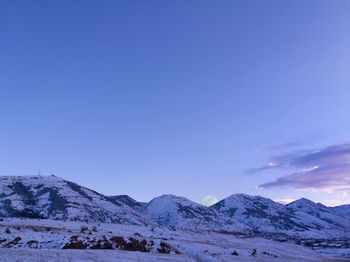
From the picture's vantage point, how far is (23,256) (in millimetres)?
38125

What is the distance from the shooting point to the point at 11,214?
15750 centimetres

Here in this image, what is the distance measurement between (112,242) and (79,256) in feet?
52.8

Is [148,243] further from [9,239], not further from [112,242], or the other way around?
[9,239]

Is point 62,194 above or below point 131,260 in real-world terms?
above

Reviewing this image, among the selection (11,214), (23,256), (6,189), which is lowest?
(23,256)

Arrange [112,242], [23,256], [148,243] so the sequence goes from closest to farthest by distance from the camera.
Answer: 1. [23,256]
2. [112,242]
3. [148,243]

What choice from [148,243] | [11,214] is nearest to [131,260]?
[148,243]

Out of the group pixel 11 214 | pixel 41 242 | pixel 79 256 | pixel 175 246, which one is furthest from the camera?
pixel 11 214

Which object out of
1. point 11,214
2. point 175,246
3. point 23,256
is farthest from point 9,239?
point 11,214

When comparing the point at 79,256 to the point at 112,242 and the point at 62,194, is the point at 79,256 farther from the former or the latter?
the point at 62,194

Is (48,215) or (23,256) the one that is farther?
(48,215)

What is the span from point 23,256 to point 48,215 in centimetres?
14024

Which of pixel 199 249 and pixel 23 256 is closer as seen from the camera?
pixel 23 256

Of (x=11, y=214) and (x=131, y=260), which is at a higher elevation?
(x=11, y=214)
